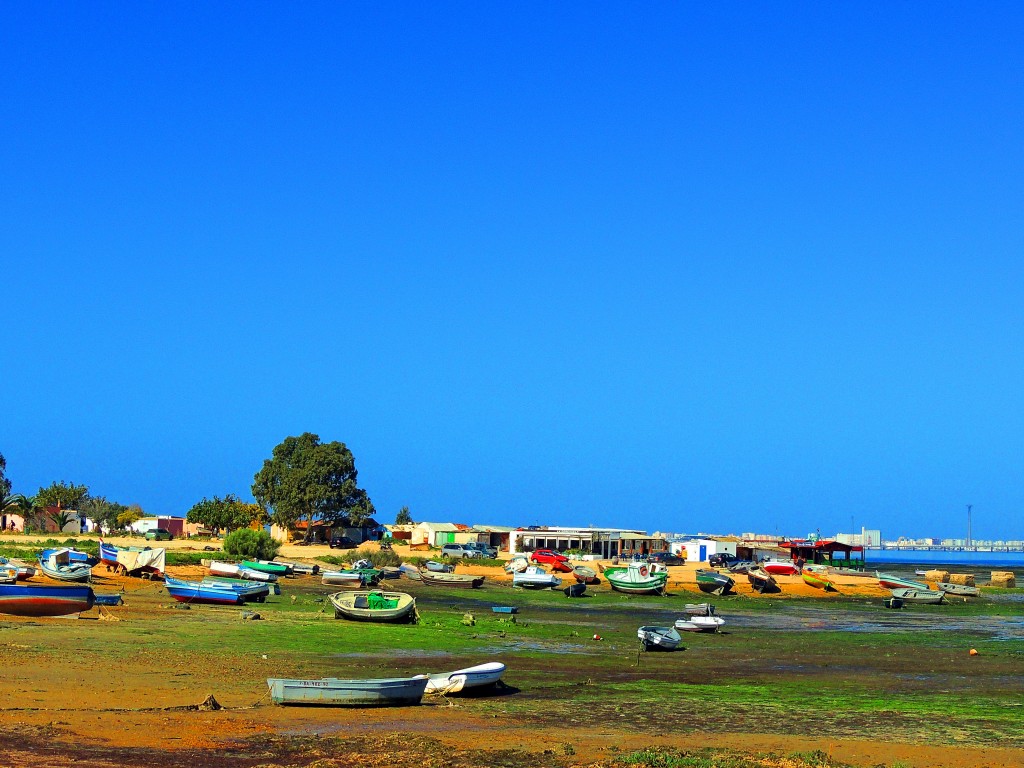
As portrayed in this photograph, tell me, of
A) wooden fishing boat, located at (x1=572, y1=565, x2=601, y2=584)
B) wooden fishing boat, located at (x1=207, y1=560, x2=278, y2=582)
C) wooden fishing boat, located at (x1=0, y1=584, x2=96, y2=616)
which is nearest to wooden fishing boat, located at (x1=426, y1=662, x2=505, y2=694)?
wooden fishing boat, located at (x1=0, y1=584, x2=96, y2=616)

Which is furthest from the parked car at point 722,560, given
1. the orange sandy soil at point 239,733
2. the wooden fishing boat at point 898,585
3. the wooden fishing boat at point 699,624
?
the orange sandy soil at point 239,733

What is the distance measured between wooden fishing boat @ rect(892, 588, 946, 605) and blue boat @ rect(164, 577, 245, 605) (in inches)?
1536

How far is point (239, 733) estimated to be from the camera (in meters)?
18.5

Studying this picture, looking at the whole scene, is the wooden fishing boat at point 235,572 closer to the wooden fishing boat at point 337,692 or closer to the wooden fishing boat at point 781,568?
the wooden fishing boat at point 337,692

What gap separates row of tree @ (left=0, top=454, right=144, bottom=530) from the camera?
10762cm

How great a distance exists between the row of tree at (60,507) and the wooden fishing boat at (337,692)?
9364cm

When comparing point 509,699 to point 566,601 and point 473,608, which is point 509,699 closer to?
point 473,608

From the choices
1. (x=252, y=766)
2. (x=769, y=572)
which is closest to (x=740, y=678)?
(x=252, y=766)

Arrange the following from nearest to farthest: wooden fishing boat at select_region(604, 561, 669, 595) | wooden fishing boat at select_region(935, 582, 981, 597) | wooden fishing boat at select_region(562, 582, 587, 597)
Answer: wooden fishing boat at select_region(562, 582, 587, 597) < wooden fishing boat at select_region(604, 561, 669, 595) < wooden fishing boat at select_region(935, 582, 981, 597)

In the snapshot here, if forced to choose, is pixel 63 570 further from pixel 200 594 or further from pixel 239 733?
pixel 239 733

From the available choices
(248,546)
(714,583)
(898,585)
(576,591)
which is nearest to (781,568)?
(898,585)

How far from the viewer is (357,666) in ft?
90.1

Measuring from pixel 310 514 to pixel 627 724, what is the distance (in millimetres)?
93060

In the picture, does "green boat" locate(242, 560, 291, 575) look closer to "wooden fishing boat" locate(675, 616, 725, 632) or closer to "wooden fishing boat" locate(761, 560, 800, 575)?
"wooden fishing boat" locate(675, 616, 725, 632)
